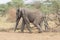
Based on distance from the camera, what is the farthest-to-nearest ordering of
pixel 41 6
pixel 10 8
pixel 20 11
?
pixel 10 8 → pixel 41 6 → pixel 20 11

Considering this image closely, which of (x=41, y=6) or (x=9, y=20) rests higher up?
(x=41, y=6)

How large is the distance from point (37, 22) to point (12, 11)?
22.3 ft

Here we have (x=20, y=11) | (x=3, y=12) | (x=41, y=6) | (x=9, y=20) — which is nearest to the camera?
(x=20, y=11)

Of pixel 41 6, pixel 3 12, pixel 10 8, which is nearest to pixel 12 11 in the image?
pixel 10 8

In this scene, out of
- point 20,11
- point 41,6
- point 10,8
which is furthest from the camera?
point 10,8
